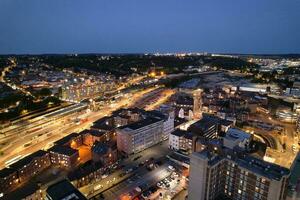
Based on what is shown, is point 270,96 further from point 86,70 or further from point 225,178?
point 86,70

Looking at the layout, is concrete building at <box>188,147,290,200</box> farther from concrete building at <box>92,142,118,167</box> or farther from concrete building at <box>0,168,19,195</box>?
concrete building at <box>0,168,19,195</box>

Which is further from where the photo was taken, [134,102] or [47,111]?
[134,102]

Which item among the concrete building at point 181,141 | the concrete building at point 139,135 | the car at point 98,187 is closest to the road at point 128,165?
the car at point 98,187

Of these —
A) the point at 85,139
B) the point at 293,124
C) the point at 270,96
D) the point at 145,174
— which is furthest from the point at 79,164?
the point at 270,96

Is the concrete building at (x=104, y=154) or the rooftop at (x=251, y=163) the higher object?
the rooftop at (x=251, y=163)

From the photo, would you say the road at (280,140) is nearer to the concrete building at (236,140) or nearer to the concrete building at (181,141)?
the concrete building at (236,140)

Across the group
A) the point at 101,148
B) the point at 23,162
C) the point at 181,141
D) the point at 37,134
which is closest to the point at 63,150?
the point at 23,162
